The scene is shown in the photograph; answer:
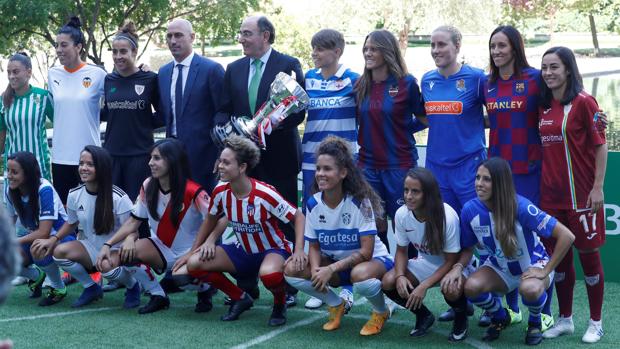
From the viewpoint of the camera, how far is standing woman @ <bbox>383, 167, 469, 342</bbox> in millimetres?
5258

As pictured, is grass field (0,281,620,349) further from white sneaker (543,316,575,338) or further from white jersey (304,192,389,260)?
white jersey (304,192,389,260)

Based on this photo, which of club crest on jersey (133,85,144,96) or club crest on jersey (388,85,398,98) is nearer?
club crest on jersey (388,85,398,98)

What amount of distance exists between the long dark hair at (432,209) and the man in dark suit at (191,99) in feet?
5.93

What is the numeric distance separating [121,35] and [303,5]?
731 inches

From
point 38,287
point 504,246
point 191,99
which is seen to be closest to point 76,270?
point 38,287

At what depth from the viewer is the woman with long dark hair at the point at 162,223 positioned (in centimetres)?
609

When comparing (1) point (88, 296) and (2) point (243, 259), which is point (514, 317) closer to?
(2) point (243, 259)

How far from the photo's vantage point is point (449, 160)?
18.8ft

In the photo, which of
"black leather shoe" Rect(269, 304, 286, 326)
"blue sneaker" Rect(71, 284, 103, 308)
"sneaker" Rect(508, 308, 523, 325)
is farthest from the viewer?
"blue sneaker" Rect(71, 284, 103, 308)

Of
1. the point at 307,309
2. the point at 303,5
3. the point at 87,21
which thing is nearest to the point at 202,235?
the point at 307,309

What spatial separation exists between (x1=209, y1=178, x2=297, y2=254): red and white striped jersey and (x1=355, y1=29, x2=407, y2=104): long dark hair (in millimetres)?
855

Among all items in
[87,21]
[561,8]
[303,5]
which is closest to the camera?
[87,21]

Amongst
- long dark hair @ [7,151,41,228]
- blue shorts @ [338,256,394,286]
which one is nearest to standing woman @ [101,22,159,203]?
long dark hair @ [7,151,41,228]

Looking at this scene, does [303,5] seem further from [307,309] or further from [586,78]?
[307,309]
